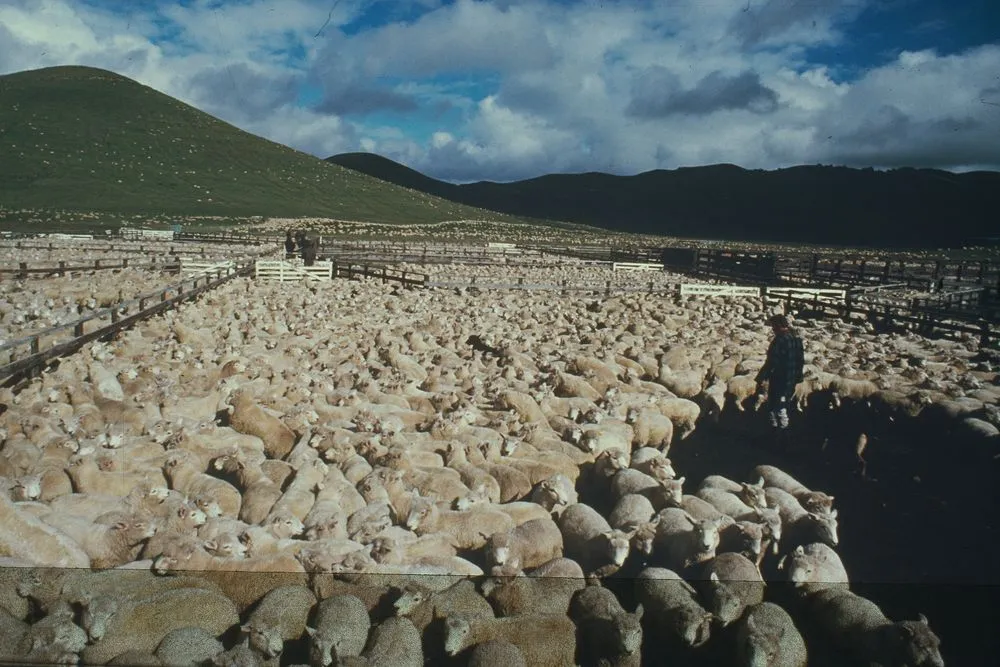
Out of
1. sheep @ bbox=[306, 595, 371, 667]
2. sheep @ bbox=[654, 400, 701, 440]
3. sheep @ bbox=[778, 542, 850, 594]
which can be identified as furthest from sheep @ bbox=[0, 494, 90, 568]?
sheep @ bbox=[654, 400, 701, 440]

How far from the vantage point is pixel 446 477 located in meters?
7.45

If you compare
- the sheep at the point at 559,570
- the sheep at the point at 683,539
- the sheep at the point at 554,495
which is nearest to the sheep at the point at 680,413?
the sheep at the point at 554,495

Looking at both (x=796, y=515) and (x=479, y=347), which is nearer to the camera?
(x=796, y=515)

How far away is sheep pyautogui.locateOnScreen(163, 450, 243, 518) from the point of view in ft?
21.8

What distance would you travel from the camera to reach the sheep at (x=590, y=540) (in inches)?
237

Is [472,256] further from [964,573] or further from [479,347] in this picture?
[964,573]

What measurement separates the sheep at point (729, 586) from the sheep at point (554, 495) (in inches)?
67.2

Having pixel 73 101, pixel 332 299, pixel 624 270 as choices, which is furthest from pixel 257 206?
pixel 332 299

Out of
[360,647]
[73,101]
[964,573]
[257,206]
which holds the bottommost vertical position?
[964,573]

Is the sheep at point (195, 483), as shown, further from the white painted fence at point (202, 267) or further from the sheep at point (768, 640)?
the white painted fence at point (202, 267)

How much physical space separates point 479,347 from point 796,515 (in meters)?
8.89

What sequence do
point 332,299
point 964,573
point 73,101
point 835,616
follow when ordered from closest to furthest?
point 835,616
point 964,573
point 332,299
point 73,101

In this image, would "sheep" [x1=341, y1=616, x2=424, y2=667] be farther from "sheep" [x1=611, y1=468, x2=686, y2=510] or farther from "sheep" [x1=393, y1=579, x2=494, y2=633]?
"sheep" [x1=611, y1=468, x2=686, y2=510]

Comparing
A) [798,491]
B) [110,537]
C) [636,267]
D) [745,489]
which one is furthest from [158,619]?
[636,267]
